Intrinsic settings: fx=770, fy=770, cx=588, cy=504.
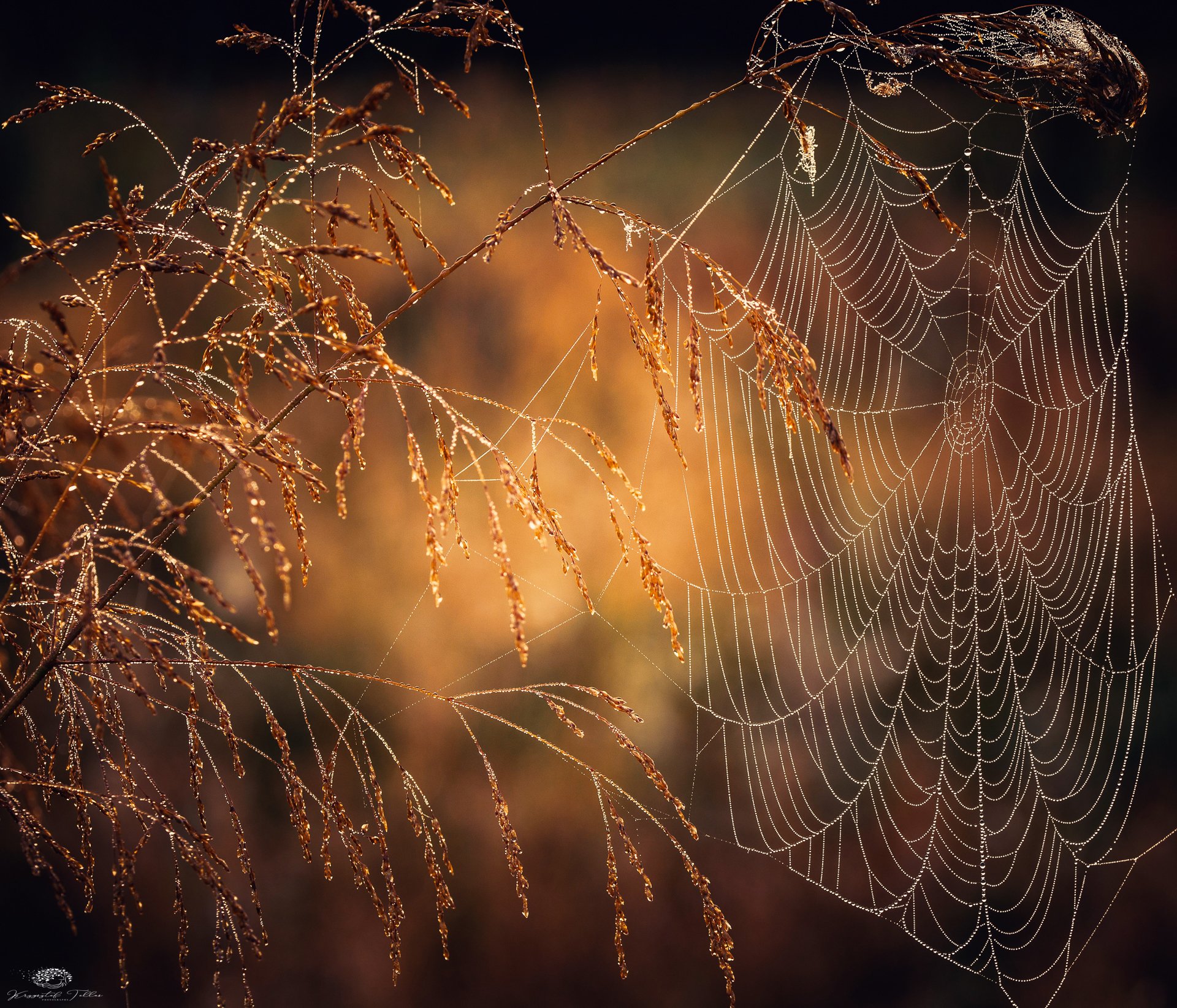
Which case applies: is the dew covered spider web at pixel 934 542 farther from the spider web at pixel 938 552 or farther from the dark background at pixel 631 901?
the dark background at pixel 631 901

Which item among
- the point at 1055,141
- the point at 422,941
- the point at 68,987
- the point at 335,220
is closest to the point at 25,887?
the point at 68,987

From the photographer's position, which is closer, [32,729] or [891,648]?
[32,729]

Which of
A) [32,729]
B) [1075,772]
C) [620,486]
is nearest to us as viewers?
[32,729]

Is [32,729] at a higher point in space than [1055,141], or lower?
lower

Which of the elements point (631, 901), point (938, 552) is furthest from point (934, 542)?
point (631, 901)

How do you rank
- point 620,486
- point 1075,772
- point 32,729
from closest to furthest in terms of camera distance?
point 32,729 → point 620,486 → point 1075,772

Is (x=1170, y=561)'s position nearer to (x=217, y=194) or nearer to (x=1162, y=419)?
(x=1162, y=419)
